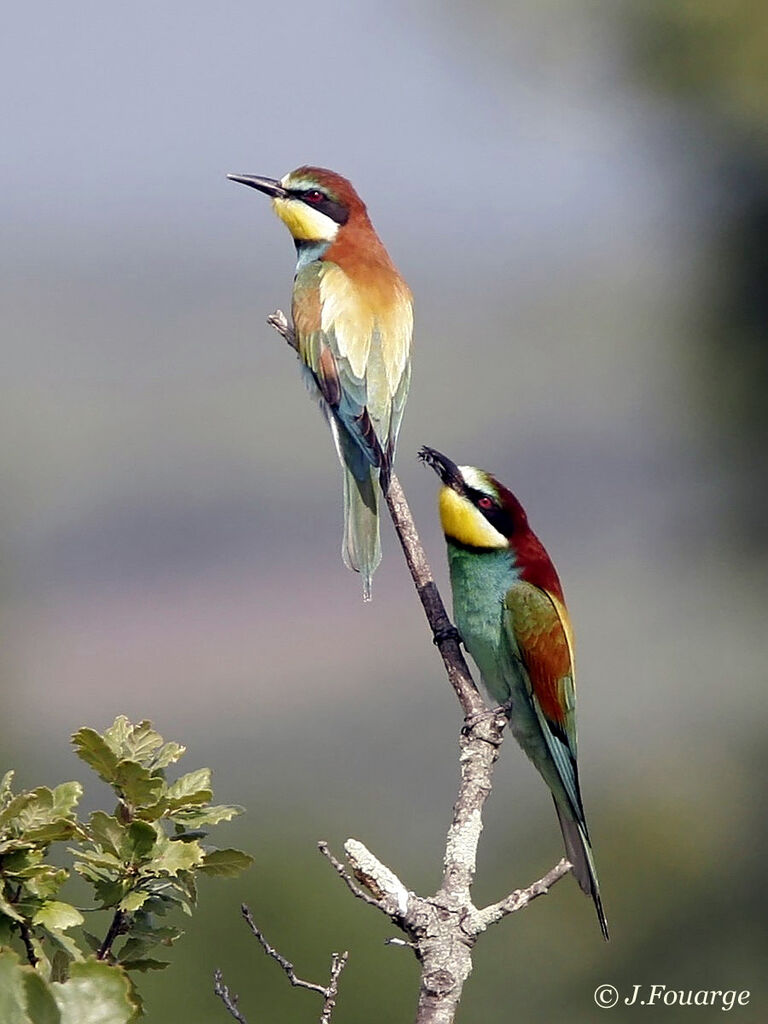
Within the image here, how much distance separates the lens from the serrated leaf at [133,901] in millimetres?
893

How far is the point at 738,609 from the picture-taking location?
7863 mm

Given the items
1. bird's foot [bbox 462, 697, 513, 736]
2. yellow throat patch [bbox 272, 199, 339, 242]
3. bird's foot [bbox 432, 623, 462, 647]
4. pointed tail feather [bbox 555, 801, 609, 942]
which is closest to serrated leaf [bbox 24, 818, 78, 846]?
bird's foot [bbox 462, 697, 513, 736]

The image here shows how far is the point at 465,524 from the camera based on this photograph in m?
1.69

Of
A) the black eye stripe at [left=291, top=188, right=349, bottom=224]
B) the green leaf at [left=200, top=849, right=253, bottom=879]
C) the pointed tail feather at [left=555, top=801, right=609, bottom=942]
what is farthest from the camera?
the black eye stripe at [left=291, top=188, right=349, bottom=224]

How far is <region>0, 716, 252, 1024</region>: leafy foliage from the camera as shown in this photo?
2.59 ft

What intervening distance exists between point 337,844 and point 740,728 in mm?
2688

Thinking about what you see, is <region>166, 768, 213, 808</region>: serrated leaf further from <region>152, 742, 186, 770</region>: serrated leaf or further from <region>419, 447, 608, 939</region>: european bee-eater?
<region>419, 447, 608, 939</region>: european bee-eater

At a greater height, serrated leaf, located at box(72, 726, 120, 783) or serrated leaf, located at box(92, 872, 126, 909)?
serrated leaf, located at box(72, 726, 120, 783)

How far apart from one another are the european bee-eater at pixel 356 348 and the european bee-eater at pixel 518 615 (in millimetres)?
158

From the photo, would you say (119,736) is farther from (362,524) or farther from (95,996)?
(362,524)

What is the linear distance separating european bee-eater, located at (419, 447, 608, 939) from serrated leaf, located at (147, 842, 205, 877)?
79 cm

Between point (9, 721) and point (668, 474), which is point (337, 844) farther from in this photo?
point (668, 474)

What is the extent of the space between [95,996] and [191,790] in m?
0.17

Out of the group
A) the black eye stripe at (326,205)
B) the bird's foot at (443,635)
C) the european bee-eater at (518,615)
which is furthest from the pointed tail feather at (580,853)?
the black eye stripe at (326,205)
